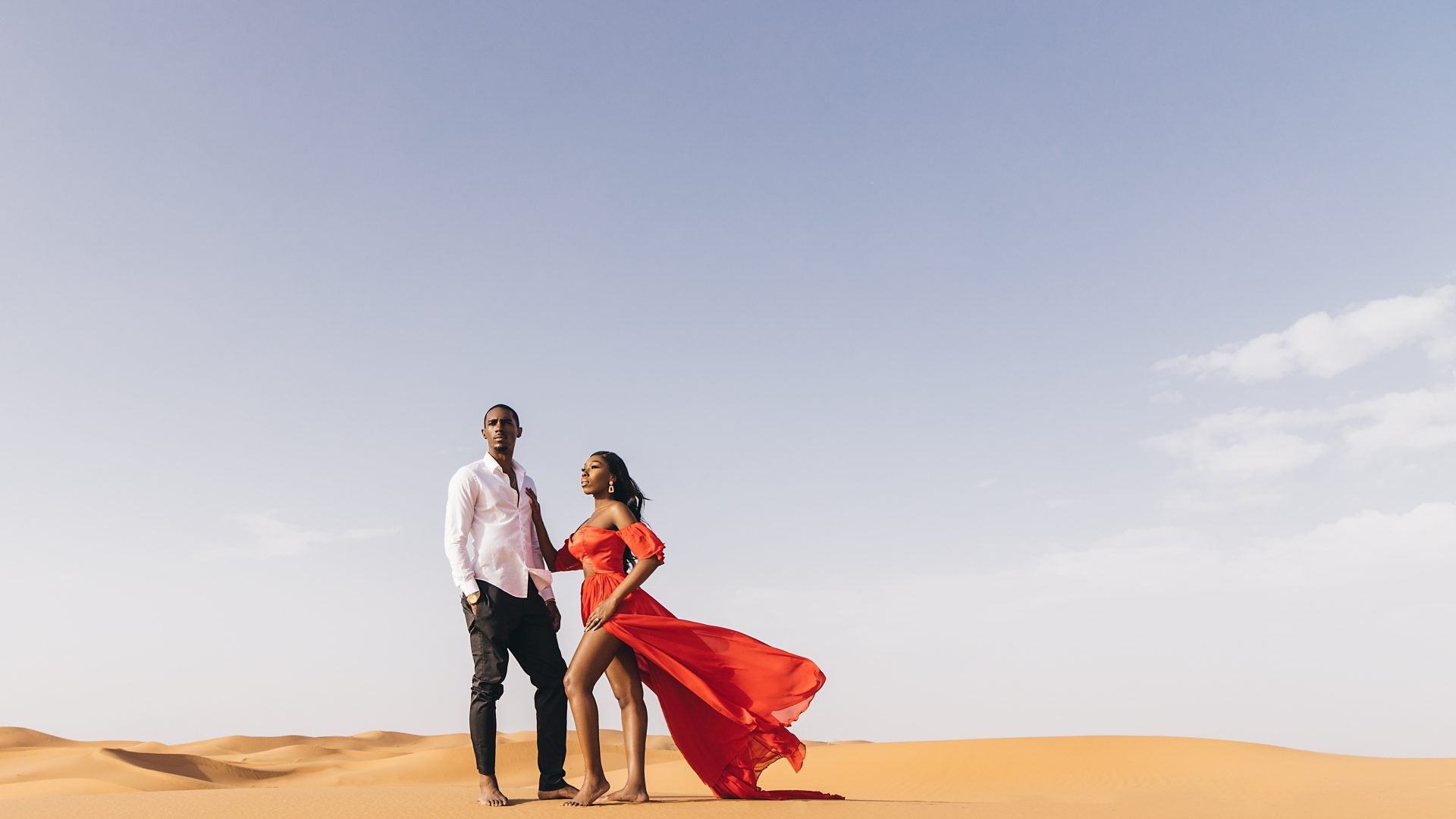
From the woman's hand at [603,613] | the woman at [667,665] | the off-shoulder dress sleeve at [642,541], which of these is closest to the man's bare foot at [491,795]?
the woman at [667,665]

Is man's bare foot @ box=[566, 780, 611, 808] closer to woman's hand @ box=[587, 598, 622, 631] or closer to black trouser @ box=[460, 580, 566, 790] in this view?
black trouser @ box=[460, 580, 566, 790]

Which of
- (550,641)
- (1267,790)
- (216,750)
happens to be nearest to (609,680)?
(550,641)

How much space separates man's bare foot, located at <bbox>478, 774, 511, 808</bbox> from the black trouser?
0.07m

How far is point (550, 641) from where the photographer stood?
6359 mm

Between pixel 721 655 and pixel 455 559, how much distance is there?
68.8 inches

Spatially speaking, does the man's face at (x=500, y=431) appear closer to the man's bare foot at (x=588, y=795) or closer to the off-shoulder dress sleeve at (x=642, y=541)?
the off-shoulder dress sleeve at (x=642, y=541)

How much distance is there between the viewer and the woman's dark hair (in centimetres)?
627

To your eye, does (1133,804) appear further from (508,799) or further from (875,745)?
(875,745)

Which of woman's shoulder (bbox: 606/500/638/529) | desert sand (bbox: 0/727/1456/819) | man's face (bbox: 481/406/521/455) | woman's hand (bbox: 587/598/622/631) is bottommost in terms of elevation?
desert sand (bbox: 0/727/1456/819)

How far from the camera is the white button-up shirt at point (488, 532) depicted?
6.12m

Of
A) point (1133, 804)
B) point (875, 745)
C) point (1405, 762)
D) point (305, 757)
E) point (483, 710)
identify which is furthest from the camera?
point (305, 757)

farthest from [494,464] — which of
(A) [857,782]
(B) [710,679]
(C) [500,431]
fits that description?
(A) [857,782]

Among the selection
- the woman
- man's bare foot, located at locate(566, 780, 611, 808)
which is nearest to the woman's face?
the woman

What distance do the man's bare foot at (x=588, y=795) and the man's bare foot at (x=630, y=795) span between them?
0.09 metres
